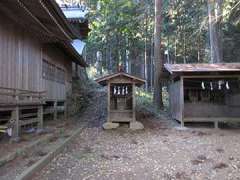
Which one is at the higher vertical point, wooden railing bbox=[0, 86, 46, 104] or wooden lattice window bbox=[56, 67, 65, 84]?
wooden lattice window bbox=[56, 67, 65, 84]

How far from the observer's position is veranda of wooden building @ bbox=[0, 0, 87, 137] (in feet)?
22.2

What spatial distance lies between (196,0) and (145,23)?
491 centimetres

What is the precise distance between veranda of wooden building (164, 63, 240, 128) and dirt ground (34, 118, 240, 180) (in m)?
1.20

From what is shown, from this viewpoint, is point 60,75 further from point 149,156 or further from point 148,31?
point 148,31

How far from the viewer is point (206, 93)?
12.2m

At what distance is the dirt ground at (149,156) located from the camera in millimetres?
5540

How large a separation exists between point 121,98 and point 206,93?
409 centimetres

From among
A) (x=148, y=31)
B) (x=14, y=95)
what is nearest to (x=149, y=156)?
(x=14, y=95)

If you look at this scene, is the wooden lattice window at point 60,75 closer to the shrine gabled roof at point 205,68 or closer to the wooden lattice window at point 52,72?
the wooden lattice window at point 52,72

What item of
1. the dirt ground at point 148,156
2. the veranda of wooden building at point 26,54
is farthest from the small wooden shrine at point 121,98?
the veranda of wooden building at point 26,54

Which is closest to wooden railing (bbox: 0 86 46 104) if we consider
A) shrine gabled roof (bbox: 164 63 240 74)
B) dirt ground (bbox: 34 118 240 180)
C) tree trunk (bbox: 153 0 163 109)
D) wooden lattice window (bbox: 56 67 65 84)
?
dirt ground (bbox: 34 118 240 180)

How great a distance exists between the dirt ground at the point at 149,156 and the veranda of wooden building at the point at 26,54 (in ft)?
6.20

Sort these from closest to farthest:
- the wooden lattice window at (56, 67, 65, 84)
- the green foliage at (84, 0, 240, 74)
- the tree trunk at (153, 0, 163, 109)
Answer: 1. the wooden lattice window at (56, 67, 65, 84)
2. the tree trunk at (153, 0, 163, 109)
3. the green foliage at (84, 0, 240, 74)

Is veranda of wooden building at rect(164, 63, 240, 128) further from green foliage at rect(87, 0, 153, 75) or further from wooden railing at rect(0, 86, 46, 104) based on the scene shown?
green foliage at rect(87, 0, 153, 75)
